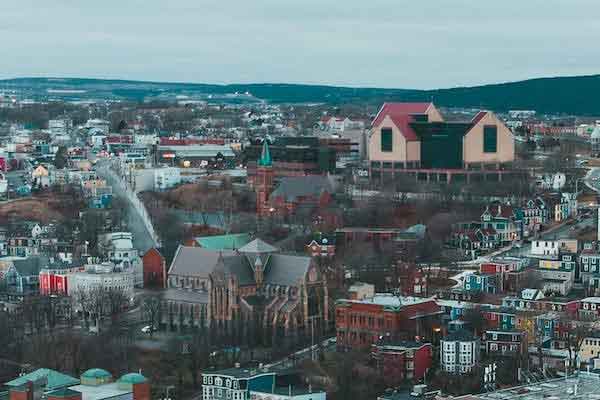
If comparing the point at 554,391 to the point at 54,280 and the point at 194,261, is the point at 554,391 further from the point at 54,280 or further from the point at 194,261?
the point at 54,280

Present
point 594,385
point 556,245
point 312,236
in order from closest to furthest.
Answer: point 594,385, point 556,245, point 312,236

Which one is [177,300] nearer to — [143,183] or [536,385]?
[536,385]

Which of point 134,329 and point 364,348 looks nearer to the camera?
point 364,348

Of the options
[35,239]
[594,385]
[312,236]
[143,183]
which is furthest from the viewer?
[143,183]

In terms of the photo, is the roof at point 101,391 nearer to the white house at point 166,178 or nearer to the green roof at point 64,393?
the green roof at point 64,393

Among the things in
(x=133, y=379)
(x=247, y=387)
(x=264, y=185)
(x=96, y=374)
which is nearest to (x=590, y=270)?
(x=247, y=387)

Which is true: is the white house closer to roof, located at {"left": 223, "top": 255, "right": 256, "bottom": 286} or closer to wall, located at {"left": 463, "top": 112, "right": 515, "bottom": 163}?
wall, located at {"left": 463, "top": 112, "right": 515, "bottom": 163}

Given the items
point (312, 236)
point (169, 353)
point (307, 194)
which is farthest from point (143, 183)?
point (169, 353)

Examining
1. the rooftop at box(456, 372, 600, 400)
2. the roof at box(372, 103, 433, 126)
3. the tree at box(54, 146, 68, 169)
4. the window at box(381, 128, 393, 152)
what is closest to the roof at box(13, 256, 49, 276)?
the rooftop at box(456, 372, 600, 400)
